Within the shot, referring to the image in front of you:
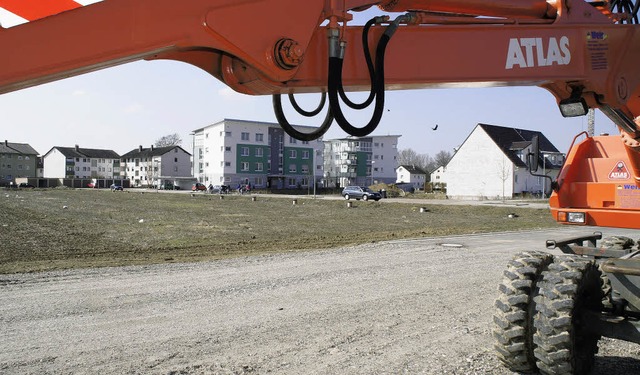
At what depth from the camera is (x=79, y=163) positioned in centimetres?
15125

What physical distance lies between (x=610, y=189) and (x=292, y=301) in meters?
4.81

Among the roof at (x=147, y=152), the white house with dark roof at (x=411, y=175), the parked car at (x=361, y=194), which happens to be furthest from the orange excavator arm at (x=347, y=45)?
the white house with dark roof at (x=411, y=175)

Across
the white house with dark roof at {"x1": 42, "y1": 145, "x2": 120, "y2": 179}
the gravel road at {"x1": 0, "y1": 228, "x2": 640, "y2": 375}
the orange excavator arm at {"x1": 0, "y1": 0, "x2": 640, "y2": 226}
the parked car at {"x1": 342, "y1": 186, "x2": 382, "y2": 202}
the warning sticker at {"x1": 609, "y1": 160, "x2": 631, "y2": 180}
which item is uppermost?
the white house with dark roof at {"x1": 42, "y1": 145, "x2": 120, "y2": 179}

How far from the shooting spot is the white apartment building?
130 metres

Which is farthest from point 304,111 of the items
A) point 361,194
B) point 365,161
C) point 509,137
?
point 365,161

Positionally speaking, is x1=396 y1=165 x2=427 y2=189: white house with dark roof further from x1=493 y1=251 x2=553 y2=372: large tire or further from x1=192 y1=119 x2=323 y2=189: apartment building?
x1=493 y1=251 x2=553 y2=372: large tire

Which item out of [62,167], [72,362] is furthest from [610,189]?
[62,167]

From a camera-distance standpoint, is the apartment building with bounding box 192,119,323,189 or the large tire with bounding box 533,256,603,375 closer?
the large tire with bounding box 533,256,603,375

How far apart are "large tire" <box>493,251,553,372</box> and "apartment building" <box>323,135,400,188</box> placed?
113 m

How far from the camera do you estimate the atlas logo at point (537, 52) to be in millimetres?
4508

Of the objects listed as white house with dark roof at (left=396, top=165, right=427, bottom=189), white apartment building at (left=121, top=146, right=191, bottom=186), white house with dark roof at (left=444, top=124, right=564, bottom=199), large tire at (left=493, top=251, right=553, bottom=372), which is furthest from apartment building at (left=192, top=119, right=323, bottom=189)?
large tire at (left=493, top=251, right=553, bottom=372)

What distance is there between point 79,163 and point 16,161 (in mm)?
16929

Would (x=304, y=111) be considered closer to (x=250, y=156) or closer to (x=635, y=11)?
(x=635, y=11)

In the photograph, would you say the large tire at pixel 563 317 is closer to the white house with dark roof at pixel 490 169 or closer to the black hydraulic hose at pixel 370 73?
the black hydraulic hose at pixel 370 73
